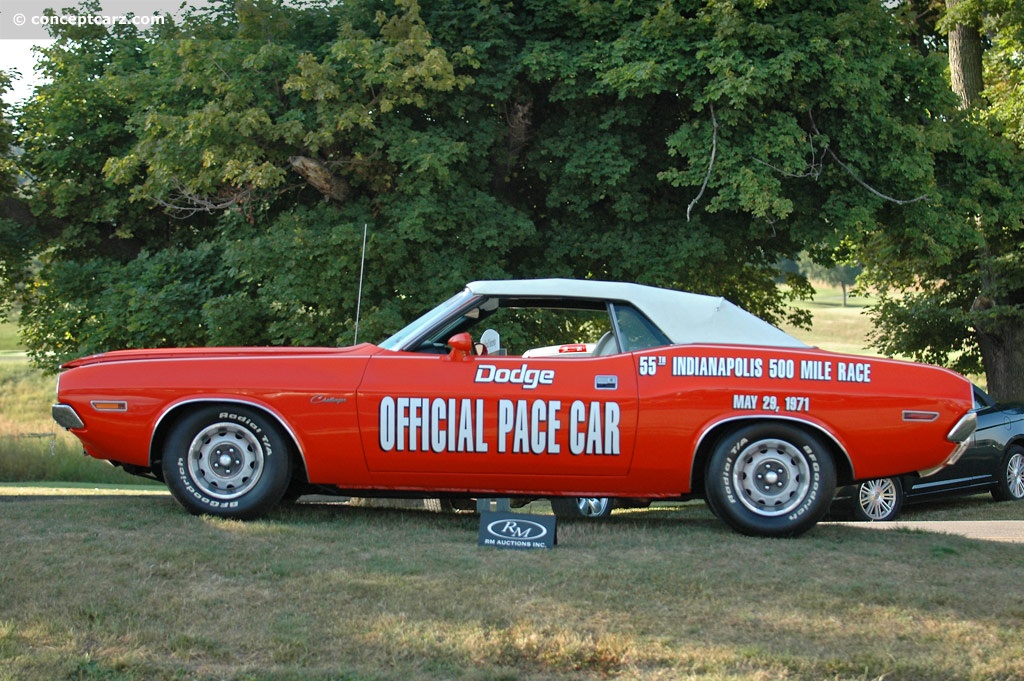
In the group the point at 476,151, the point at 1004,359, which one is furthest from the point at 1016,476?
the point at 1004,359

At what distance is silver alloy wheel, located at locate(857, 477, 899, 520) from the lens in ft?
38.6

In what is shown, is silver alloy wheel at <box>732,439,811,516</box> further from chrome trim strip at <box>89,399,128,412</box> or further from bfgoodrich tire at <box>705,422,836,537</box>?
chrome trim strip at <box>89,399,128,412</box>

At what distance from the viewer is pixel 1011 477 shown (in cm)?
1368

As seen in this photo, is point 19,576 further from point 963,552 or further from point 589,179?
point 589,179

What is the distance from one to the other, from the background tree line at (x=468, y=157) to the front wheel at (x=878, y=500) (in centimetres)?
431

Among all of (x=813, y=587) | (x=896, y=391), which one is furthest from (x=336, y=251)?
(x=813, y=587)

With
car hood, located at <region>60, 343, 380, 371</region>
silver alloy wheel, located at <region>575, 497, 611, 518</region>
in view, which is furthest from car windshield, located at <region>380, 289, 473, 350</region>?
silver alloy wheel, located at <region>575, 497, 611, 518</region>

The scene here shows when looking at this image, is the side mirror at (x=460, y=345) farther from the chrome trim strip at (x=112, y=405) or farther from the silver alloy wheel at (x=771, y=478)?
the chrome trim strip at (x=112, y=405)

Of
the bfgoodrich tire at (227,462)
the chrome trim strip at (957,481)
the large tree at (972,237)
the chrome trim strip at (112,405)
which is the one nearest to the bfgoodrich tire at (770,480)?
the bfgoodrich tire at (227,462)

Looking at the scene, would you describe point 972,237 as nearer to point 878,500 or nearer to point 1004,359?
point 1004,359

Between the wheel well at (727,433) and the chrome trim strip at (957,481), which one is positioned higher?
the wheel well at (727,433)

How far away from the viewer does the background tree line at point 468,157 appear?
50.3ft

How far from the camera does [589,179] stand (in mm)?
16531

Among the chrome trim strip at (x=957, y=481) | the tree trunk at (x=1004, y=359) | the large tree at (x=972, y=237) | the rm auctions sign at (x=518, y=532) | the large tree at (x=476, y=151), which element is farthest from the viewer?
the tree trunk at (x=1004, y=359)
